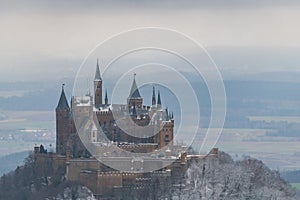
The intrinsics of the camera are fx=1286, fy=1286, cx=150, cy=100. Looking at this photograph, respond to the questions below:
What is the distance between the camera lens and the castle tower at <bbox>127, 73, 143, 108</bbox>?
72.3 meters

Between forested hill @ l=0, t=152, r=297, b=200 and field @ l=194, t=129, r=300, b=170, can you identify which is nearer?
forested hill @ l=0, t=152, r=297, b=200

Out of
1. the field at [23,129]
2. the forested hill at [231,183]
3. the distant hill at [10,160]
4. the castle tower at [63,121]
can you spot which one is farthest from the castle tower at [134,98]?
the field at [23,129]

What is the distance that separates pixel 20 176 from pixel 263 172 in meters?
13.2

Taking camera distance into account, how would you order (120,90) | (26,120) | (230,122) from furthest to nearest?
(26,120) → (230,122) → (120,90)

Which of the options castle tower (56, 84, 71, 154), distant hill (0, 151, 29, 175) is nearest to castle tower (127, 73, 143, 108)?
castle tower (56, 84, 71, 154)

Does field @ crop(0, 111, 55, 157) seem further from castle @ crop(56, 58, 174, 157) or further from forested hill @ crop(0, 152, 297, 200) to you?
forested hill @ crop(0, 152, 297, 200)

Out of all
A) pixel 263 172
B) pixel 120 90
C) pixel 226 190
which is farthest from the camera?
pixel 120 90

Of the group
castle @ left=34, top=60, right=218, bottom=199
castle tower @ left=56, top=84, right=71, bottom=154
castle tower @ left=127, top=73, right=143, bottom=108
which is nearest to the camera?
castle @ left=34, top=60, right=218, bottom=199

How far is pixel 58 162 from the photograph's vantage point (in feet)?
225

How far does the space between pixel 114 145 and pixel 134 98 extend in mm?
4739

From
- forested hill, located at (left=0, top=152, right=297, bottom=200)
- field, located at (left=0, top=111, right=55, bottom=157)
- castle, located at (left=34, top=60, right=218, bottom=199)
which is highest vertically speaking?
field, located at (left=0, top=111, right=55, bottom=157)

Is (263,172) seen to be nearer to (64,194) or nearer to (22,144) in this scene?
(64,194)

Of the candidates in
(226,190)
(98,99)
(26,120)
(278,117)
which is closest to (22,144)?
(26,120)

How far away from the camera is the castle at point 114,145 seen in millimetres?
66750
